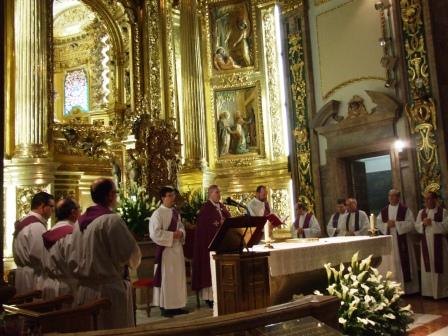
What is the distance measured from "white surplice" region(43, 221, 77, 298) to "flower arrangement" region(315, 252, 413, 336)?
6.97 feet

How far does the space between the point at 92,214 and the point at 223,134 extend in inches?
380

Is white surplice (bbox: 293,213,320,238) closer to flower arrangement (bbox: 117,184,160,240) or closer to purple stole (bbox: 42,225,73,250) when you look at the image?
flower arrangement (bbox: 117,184,160,240)

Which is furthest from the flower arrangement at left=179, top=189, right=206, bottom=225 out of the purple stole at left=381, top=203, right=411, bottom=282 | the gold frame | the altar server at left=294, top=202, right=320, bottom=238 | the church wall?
the purple stole at left=381, top=203, right=411, bottom=282

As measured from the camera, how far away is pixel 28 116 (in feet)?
32.3

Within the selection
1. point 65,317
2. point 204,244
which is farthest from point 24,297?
point 204,244

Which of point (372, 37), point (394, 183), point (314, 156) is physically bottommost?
point (394, 183)

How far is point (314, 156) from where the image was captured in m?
11.9

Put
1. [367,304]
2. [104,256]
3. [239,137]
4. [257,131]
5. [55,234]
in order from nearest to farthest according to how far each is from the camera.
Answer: [104,256] < [55,234] < [367,304] < [257,131] < [239,137]

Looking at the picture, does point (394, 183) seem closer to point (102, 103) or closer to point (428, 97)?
point (428, 97)

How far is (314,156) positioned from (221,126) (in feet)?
9.07

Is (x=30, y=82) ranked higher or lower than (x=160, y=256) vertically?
higher

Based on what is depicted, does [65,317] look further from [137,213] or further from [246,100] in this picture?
[246,100]

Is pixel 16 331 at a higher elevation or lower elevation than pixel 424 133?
lower

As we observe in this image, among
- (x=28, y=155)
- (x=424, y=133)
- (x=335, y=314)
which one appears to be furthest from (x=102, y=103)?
(x=335, y=314)
